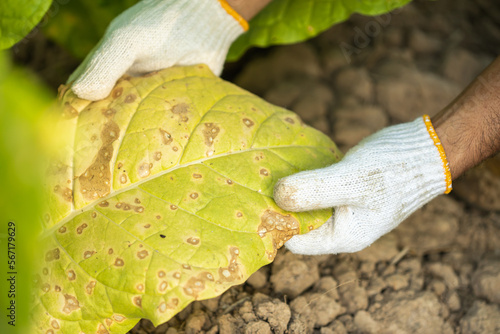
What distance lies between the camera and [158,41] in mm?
1746

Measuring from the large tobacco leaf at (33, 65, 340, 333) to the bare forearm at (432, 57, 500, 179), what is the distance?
0.45 m

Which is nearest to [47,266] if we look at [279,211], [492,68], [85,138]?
[85,138]

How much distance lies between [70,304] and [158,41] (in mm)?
982

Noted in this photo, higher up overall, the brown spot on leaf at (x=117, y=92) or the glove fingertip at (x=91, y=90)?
the glove fingertip at (x=91, y=90)

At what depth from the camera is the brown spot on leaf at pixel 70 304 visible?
4.40 feet

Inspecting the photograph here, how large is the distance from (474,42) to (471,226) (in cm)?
119

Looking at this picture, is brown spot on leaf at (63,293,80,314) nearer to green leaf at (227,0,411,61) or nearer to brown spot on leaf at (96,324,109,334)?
brown spot on leaf at (96,324,109,334)

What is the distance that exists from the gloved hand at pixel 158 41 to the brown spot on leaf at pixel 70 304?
69 cm

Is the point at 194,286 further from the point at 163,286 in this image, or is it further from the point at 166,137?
the point at 166,137

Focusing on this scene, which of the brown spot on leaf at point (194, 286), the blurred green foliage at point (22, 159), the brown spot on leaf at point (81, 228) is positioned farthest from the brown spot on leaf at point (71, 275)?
the blurred green foliage at point (22, 159)

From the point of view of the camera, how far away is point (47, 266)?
1.39m

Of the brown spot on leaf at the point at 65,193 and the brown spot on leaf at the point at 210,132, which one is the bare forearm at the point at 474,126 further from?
the brown spot on leaf at the point at 65,193

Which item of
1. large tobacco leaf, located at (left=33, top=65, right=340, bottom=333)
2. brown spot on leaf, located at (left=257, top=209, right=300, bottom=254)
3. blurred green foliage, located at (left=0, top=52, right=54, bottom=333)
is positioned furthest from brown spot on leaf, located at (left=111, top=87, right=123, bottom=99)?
blurred green foliage, located at (left=0, top=52, right=54, bottom=333)

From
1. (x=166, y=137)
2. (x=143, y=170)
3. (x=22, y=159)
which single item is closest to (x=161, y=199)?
(x=143, y=170)
